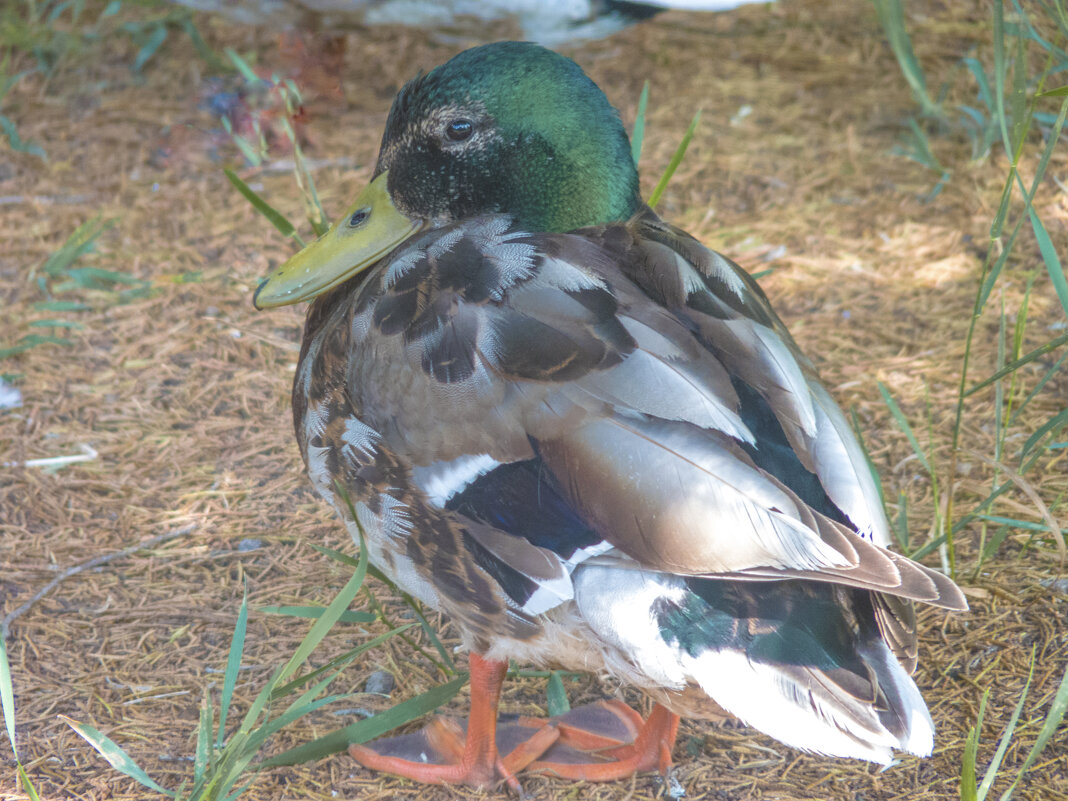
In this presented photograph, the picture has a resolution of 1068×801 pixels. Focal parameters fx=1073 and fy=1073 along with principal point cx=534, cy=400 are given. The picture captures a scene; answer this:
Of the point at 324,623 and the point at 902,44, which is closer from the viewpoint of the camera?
the point at 324,623

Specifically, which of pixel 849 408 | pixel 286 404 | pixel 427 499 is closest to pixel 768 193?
pixel 849 408

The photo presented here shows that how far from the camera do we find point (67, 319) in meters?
3.50

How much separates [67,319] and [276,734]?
1.90 meters

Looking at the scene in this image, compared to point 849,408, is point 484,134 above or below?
above

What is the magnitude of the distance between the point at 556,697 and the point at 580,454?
80 centimetres

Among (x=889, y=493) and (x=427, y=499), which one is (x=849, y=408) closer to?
(x=889, y=493)

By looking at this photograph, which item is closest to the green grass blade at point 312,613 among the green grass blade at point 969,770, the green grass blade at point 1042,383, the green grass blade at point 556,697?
the green grass blade at point 556,697

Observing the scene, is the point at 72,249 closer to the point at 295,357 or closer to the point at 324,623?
the point at 295,357

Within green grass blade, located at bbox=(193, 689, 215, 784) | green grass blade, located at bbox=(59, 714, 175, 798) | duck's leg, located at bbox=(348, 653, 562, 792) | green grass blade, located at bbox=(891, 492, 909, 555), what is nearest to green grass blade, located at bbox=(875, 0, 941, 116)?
green grass blade, located at bbox=(891, 492, 909, 555)

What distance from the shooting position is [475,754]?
6.95 feet

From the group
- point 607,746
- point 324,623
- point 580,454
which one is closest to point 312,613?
point 324,623

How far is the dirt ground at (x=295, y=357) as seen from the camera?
218cm

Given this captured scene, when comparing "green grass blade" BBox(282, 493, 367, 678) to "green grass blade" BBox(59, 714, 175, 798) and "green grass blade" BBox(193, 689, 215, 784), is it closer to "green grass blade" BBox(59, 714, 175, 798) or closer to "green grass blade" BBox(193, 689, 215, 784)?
"green grass blade" BBox(193, 689, 215, 784)

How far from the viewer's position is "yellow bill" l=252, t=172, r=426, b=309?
2.21 meters
